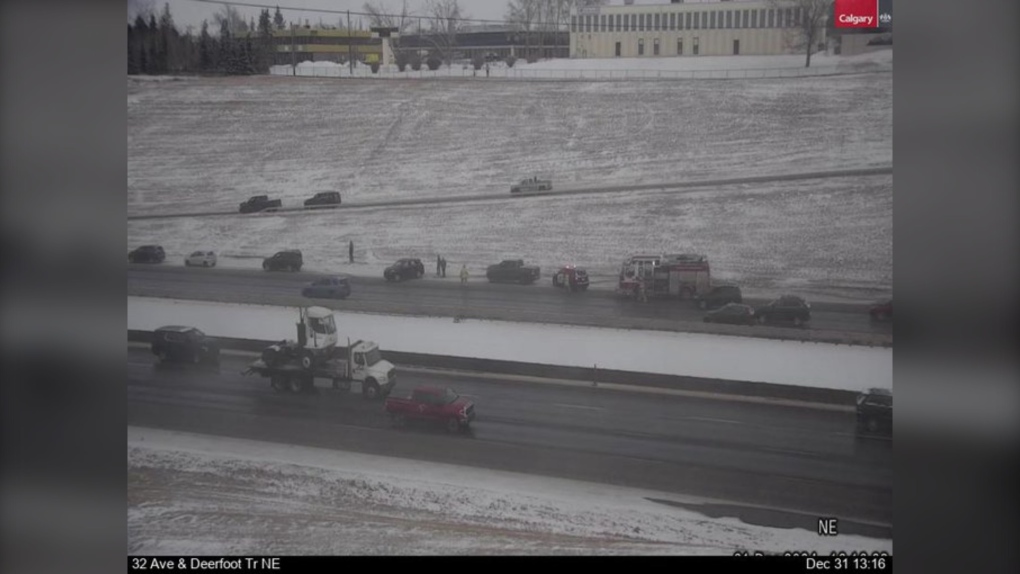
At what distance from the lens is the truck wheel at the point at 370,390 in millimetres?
3320

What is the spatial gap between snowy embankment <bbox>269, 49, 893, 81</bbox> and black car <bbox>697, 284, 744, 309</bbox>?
2.44 ft

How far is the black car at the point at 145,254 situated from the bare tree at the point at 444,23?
4.07ft

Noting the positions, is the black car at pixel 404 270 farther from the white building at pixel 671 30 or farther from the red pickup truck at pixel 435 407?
the white building at pixel 671 30

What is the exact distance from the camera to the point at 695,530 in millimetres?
3168

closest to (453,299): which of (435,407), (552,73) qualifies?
(435,407)

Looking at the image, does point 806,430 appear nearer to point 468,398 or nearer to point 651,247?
point 651,247

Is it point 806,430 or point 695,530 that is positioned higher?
point 806,430

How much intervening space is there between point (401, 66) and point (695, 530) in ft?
6.39

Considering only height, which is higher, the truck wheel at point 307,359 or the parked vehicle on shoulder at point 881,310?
the parked vehicle on shoulder at point 881,310

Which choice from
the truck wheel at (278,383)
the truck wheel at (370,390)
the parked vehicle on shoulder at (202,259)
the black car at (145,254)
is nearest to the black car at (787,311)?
the truck wheel at (370,390)

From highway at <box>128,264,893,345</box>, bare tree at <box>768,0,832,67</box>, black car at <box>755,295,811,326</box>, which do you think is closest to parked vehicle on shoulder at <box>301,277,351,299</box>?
→ highway at <box>128,264,893,345</box>

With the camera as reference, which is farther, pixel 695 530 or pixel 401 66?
pixel 401 66
